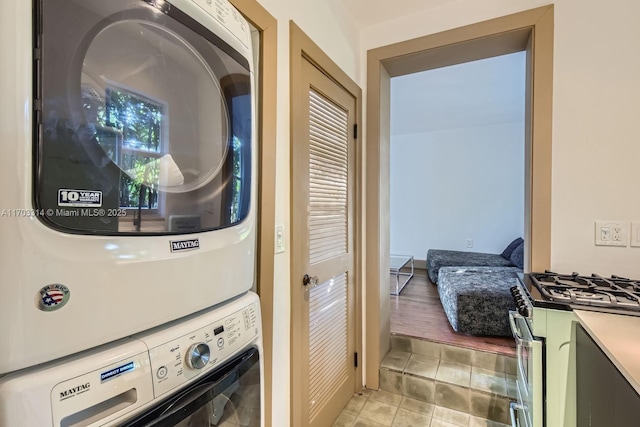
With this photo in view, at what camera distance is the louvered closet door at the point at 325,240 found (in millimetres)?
1544

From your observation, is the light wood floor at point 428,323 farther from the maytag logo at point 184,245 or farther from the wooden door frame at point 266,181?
the maytag logo at point 184,245

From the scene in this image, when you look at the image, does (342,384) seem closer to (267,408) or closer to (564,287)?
(267,408)

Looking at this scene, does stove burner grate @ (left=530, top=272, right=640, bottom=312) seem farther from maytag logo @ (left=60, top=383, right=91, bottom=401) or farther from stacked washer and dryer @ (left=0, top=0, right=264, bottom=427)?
maytag logo @ (left=60, top=383, right=91, bottom=401)

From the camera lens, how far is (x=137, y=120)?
23.6 inches

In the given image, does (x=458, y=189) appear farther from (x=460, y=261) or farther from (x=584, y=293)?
(x=584, y=293)

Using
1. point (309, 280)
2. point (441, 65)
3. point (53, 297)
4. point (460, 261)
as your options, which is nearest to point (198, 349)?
point (53, 297)

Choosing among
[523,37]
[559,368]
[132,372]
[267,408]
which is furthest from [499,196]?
[132,372]

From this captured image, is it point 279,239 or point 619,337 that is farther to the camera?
point 279,239

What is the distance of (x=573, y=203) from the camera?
1.63m

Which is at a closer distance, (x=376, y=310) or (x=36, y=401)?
(x=36, y=401)

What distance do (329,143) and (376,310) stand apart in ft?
3.86

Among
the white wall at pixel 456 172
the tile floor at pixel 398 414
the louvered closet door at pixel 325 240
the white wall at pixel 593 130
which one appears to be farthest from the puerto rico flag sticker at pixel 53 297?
the white wall at pixel 456 172

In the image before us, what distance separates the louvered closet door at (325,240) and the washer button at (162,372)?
845 mm

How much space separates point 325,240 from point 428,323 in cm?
159
